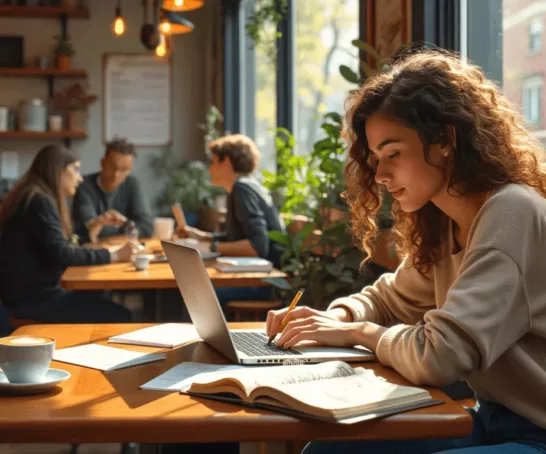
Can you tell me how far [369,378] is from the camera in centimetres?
139

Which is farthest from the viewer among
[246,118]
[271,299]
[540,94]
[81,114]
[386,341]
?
[81,114]

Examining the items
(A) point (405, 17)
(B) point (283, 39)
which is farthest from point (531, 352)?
(B) point (283, 39)

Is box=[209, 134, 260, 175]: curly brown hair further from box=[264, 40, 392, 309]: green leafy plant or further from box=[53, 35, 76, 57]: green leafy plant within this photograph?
box=[53, 35, 76, 57]: green leafy plant

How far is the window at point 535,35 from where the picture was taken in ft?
7.82

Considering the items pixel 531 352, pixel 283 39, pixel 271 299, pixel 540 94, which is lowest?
pixel 271 299

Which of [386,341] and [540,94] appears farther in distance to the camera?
[540,94]

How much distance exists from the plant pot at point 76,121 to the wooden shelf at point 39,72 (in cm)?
36

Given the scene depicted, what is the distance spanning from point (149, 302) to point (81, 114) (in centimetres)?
482

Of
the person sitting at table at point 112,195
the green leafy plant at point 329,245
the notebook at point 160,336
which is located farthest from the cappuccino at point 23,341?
the person sitting at table at point 112,195

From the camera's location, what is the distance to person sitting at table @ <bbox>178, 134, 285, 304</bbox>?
4109 millimetres

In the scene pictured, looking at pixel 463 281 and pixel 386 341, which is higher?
pixel 463 281

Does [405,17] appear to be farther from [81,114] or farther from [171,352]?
[81,114]

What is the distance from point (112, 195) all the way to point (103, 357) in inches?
154

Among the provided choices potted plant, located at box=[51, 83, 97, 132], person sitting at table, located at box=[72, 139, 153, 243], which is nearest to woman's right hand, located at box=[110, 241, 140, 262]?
person sitting at table, located at box=[72, 139, 153, 243]
